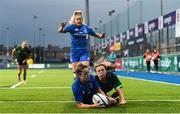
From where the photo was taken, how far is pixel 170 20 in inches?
1369

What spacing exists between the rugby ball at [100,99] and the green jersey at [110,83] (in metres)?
0.62

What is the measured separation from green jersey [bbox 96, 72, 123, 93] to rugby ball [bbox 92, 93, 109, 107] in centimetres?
62

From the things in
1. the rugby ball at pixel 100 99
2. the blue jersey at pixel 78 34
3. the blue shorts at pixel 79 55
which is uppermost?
the blue jersey at pixel 78 34

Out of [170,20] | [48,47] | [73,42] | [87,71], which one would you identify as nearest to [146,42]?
[170,20]

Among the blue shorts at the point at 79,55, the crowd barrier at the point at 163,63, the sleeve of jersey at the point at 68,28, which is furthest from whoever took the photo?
the crowd barrier at the point at 163,63

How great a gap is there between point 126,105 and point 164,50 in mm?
28065

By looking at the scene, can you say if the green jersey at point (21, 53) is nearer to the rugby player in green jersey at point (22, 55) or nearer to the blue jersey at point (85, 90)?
the rugby player in green jersey at point (22, 55)

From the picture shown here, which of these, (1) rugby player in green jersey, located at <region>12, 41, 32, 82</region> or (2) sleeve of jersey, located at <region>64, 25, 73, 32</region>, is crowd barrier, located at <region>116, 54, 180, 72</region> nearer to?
(1) rugby player in green jersey, located at <region>12, 41, 32, 82</region>

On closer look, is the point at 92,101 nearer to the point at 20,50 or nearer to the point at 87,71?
the point at 87,71

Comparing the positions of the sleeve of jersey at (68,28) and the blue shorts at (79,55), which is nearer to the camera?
the sleeve of jersey at (68,28)

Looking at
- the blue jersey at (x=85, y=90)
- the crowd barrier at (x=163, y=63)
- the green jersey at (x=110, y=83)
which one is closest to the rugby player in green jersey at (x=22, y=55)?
the green jersey at (x=110, y=83)

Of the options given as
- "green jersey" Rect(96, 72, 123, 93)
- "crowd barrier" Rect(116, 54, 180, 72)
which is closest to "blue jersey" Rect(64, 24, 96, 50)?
"green jersey" Rect(96, 72, 123, 93)

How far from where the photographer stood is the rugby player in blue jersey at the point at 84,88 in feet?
32.2

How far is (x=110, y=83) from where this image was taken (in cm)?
1071
